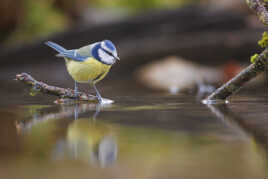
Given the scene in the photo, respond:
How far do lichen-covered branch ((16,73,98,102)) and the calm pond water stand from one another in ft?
0.21

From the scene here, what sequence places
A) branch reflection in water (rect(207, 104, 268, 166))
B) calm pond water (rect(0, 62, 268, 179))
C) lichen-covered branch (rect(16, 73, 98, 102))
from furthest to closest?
lichen-covered branch (rect(16, 73, 98, 102)), branch reflection in water (rect(207, 104, 268, 166)), calm pond water (rect(0, 62, 268, 179))

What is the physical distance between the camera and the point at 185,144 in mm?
1390

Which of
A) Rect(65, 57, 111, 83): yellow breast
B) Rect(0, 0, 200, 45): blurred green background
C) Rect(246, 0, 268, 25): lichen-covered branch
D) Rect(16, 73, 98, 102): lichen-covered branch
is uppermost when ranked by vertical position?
Rect(0, 0, 200, 45): blurred green background

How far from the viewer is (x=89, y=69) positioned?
217 centimetres

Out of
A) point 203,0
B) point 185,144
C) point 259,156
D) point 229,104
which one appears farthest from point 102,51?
point 203,0

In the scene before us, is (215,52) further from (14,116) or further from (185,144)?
(185,144)

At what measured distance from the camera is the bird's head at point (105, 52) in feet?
6.92

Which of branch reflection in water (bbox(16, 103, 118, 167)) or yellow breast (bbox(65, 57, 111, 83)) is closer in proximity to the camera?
branch reflection in water (bbox(16, 103, 118, 167))

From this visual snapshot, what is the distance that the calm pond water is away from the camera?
109 cm

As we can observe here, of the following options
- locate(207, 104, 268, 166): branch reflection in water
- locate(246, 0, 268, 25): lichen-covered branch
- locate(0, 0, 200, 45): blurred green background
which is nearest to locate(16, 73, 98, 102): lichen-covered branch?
locate(207, 104, 268, 166): branch reflection in water

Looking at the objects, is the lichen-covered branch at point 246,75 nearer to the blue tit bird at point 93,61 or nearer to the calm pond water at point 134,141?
the calm pond water at point 134,141

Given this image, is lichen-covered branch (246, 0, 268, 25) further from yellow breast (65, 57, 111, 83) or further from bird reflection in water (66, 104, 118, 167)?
bird reflection in water (66, 104, 118, 167)

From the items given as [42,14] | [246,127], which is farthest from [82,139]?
[42,14]

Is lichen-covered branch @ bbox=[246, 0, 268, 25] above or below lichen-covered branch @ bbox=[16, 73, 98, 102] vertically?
above
